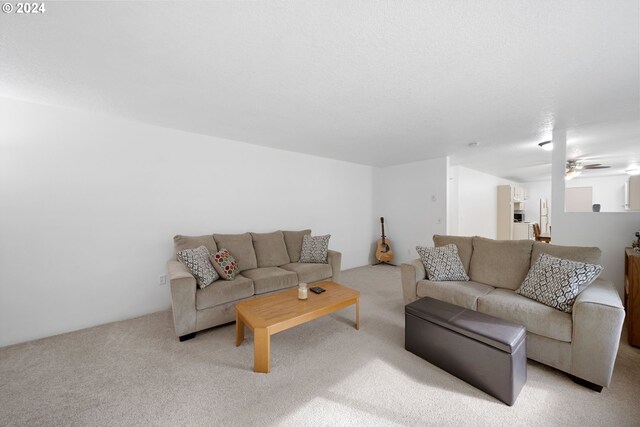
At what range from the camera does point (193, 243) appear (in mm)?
2920

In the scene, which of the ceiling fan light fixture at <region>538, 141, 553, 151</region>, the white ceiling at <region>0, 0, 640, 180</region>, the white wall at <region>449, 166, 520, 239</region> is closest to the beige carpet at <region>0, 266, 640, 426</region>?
the white ceiling at <region>0, 0, 640, 180</region>

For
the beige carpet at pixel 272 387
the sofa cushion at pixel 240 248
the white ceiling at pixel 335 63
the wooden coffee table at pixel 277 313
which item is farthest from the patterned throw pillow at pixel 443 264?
the sofa cushion at pixel 240 248

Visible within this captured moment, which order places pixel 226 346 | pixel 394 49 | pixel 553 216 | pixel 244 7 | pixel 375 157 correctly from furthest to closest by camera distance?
pixel 375 157, pixel 553 216, pixel 226 346, pixel 394 49, pixel 244 7

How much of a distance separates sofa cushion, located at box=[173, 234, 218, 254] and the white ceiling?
1.41 m

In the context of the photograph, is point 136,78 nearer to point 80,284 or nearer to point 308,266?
point 80,284

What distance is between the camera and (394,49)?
1.53m

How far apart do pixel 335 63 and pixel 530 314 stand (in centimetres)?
245

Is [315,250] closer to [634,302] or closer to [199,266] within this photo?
[199,266]

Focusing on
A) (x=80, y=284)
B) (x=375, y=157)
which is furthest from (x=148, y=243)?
(x=375, y=157)

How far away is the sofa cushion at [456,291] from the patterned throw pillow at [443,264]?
0.10 meters

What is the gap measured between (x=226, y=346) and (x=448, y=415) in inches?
71.3

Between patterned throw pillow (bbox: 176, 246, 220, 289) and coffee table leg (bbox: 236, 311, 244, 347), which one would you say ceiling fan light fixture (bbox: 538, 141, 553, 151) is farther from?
patterned throw pillow (bbox: 176, 246, 220, 289)

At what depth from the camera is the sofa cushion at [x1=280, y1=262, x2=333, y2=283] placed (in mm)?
3125

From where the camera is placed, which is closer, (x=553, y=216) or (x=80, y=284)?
(x=80, y=284)
